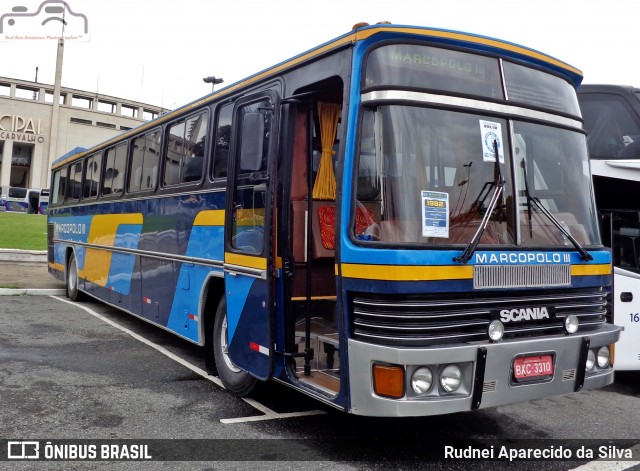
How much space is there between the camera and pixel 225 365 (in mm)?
6293

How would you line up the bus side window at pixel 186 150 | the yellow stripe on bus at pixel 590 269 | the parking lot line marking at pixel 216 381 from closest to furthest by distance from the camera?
the yellow stripe on bus at pixel 590 269
the parking lot line marking at pixel 216 381
the bus side window at pixel 186 150

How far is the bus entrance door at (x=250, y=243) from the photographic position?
5168mm

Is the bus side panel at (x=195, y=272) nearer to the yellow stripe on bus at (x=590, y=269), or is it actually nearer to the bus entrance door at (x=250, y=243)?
the bus entrance door at (x=250, y=243)

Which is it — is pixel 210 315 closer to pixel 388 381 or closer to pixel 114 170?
pixel 388 381

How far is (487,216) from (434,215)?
1.25 feet

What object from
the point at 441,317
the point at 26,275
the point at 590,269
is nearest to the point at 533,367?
the point at 441,317

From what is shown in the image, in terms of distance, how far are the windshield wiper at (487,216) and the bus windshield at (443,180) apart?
2 cm

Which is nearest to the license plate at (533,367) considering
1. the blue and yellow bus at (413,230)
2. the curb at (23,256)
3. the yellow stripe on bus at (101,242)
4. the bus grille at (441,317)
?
the blue and yellow bus at (413,230)

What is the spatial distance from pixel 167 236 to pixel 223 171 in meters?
1.71

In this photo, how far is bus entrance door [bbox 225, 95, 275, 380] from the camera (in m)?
5.17

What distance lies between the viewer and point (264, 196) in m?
5.32

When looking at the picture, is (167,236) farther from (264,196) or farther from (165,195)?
(264,196)

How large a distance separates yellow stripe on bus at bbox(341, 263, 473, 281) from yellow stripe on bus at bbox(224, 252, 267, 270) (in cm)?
117

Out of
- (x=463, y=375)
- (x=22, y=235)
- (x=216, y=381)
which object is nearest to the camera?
(x=463, y=375)
